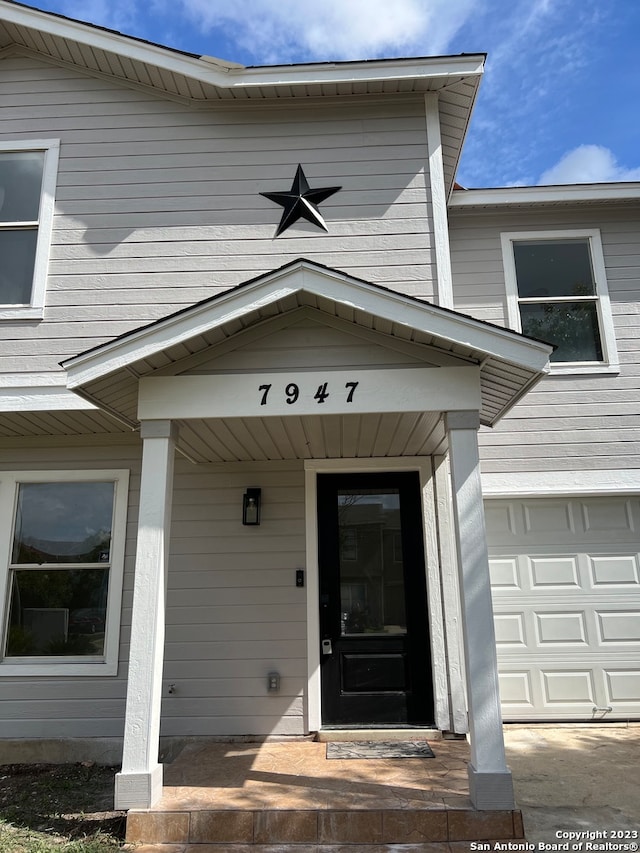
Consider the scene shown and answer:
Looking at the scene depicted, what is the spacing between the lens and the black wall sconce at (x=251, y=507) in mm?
5320

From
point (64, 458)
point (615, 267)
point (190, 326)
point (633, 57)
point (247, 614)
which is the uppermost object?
point (633, 57)

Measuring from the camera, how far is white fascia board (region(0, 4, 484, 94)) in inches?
215

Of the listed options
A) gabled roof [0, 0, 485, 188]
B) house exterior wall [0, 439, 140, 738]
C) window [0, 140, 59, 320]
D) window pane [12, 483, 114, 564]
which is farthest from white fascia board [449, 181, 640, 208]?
house exterior wall [0, 439, 140, 738]

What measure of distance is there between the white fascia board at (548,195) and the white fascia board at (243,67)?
1199 millimetres

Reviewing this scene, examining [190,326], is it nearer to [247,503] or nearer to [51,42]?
[247,503]

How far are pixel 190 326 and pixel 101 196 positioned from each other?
2.67m

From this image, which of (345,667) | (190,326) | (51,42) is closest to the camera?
(190,326)

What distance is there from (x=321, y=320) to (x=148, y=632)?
88.1 inches

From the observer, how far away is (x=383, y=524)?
5355mm

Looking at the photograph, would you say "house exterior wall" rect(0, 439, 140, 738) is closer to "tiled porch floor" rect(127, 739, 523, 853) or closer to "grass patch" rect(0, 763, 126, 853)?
"grass patch" rect(0, 763, 126, 853)

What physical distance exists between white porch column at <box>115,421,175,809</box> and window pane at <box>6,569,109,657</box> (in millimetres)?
1919

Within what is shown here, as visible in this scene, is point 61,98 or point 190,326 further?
point 61,98

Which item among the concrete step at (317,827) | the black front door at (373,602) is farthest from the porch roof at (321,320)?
the concrete step at (317,827)

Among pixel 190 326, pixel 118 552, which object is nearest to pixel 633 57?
pixel 190 326
